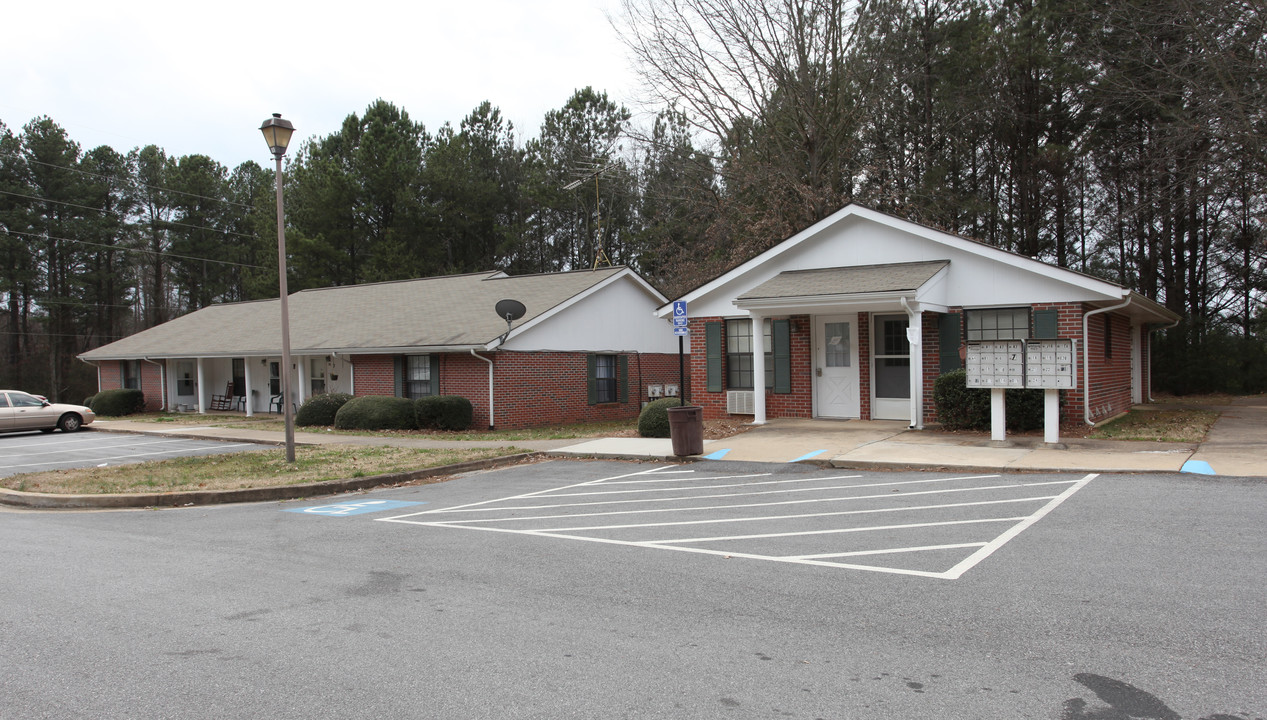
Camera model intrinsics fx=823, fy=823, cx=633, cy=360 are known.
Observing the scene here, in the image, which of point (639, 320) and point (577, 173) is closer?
point (639, 320)

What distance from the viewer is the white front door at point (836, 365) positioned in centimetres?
1816

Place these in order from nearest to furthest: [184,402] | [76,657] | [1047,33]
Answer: [76,657] < [1047,33] < [184,402]

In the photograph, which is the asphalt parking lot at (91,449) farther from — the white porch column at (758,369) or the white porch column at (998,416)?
the white porch column at (998,416)

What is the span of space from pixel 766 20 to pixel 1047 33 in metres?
10.1

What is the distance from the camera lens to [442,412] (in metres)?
21.2

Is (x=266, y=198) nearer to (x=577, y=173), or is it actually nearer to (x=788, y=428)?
(x=577, y=173)

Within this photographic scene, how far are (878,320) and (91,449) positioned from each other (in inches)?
727

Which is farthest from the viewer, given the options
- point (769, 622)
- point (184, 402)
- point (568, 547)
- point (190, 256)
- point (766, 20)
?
point (190, 256)

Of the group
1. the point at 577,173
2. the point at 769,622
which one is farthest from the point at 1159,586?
the point at 577,173

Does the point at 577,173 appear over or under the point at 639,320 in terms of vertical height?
over

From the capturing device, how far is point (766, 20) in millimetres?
26578

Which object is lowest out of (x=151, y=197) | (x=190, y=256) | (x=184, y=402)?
(x=184, y=402)

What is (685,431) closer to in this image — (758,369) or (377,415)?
(758,369)

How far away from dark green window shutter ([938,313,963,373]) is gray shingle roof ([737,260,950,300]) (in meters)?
1.04
